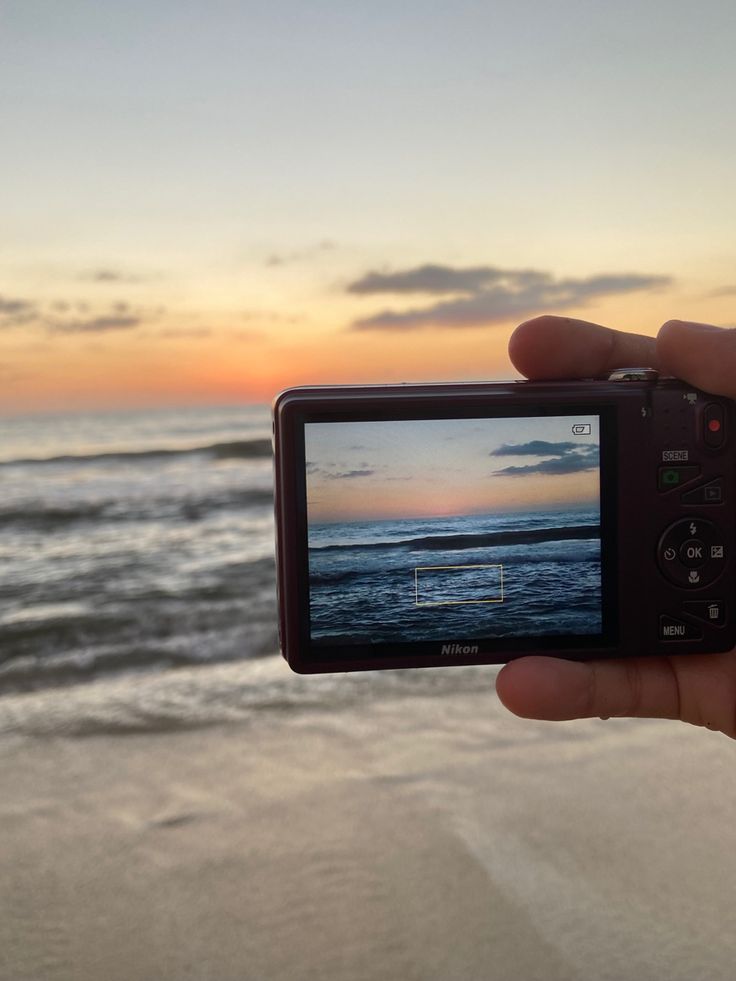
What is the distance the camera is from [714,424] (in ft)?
5.00

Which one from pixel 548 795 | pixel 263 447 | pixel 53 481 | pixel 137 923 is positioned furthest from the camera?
pixel 263 447

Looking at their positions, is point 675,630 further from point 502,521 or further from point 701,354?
point 701,354

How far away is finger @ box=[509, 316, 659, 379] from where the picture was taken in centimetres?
158

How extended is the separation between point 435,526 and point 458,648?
209 mm

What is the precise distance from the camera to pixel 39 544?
7141 millimetres

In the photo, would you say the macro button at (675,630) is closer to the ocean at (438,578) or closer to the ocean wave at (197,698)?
the ocean at (438,578)

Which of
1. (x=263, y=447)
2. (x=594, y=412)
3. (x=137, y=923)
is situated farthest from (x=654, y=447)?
(x=263, y=447)

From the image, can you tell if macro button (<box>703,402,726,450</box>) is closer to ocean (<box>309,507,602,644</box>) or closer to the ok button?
the ok button

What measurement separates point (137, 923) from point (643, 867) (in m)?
1.26

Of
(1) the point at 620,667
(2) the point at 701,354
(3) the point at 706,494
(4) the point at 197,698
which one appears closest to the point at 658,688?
(1) the point at 620,667

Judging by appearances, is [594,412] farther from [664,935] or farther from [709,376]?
[664,935]

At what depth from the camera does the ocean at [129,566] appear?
4.14 m

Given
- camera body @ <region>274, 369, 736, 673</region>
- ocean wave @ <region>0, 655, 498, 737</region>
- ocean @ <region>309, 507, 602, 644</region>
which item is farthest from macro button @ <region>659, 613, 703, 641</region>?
ocean wave @ <region>0, 655, 498, 737</region>

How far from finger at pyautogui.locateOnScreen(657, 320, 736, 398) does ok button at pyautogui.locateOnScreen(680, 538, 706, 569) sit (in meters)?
0.26
